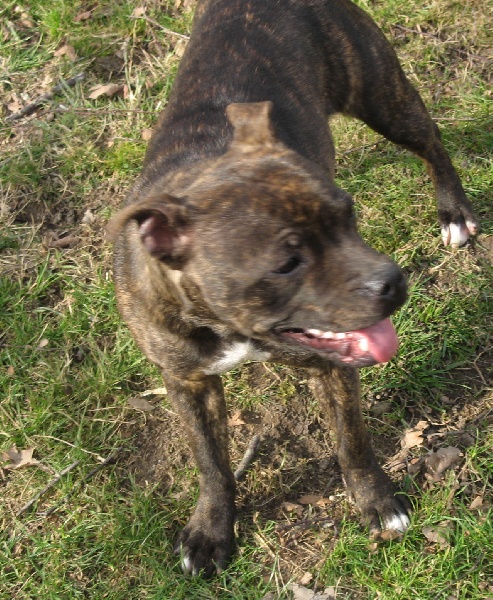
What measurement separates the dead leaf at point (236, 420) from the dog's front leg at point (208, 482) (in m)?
0.44

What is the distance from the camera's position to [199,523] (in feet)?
14.2

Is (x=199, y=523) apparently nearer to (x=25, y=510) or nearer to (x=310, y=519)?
(x=310, y=519)

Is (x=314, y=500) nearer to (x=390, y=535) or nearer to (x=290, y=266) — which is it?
(x=390, y=535)

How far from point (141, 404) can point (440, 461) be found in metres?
1.67

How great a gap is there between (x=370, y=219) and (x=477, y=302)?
0.85 metres

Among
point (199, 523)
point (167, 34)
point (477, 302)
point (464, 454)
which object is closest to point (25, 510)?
point (199, 523)

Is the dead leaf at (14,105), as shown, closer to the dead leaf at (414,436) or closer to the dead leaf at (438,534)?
the dead leaf at (414,436)

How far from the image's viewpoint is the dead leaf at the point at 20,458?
480cm

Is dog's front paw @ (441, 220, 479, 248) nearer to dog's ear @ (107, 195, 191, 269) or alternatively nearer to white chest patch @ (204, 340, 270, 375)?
white chest patch @ (204, 340, 270, 375)

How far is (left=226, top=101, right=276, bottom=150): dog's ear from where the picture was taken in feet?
11.4

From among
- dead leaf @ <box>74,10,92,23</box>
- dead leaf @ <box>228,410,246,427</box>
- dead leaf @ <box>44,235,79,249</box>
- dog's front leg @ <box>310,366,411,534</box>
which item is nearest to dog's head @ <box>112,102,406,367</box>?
dog's front leg @ <box>310,366,411,534</box>

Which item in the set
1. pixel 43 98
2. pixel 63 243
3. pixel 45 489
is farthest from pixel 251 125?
pixel 43 98

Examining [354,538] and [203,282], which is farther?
[354,538]

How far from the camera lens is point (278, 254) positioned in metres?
3.17
